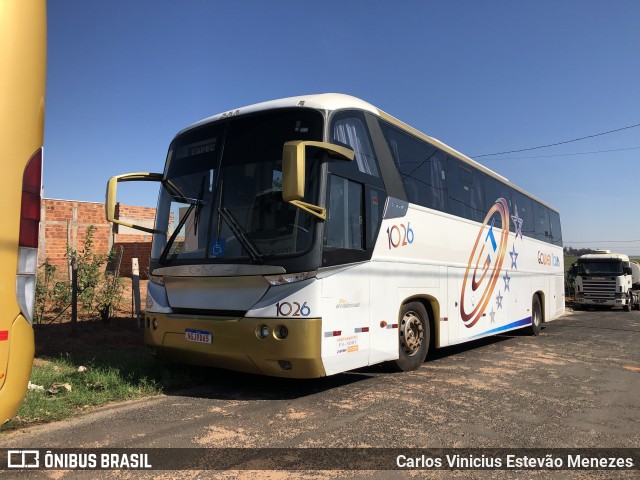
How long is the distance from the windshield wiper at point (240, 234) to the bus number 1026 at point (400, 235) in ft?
6.96

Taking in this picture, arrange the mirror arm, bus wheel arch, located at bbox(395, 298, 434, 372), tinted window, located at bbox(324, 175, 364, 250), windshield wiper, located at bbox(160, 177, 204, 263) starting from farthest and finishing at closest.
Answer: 1. bus wheel arch, located at bbox(395, 298, 434, 372)
2. windshield wiper, located at bbox(160, 177, 204, 263)
3. tinted window, located at bbox(324, 175, 364, 250)
4. the mirror arm

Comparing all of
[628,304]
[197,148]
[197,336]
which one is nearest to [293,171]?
[197,148]

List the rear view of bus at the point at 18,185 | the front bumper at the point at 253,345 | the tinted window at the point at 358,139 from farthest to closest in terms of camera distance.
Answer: the tinted window at the point at 358,139 → the front bumper at the point at 253,345 → the rear view of bus at the point at 18,185

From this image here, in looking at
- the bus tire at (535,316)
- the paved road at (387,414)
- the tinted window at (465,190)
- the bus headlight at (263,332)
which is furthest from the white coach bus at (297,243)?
the bus tire at (535,316)

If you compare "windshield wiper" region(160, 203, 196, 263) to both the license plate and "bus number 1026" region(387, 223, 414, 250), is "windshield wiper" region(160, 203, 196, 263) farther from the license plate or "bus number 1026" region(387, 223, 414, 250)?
"bus number 1026" region(387, 223, 414, 250)

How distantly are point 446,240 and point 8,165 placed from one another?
22.5 ft

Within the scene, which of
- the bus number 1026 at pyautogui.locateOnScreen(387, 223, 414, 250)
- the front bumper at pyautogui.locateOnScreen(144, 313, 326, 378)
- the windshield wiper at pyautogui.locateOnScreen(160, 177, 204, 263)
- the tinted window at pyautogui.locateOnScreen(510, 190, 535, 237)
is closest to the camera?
the front bumper at pyautogui.locateOnScreen(144, 313, 326, 378)

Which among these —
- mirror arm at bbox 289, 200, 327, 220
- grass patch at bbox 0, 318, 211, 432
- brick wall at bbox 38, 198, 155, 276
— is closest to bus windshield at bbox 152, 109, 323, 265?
mirror arm at bbox 289, 200, 327, 220

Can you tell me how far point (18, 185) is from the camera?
3.01 m

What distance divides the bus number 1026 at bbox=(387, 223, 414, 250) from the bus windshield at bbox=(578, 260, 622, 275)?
21984 mm

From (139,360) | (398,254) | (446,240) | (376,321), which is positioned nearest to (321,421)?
(376,321)

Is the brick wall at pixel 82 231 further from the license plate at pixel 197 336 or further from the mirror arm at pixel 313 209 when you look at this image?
the mirror arm at pixel 313 209

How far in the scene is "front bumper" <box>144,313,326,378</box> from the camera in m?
5.30

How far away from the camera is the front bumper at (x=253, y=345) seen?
5305 millimetres
